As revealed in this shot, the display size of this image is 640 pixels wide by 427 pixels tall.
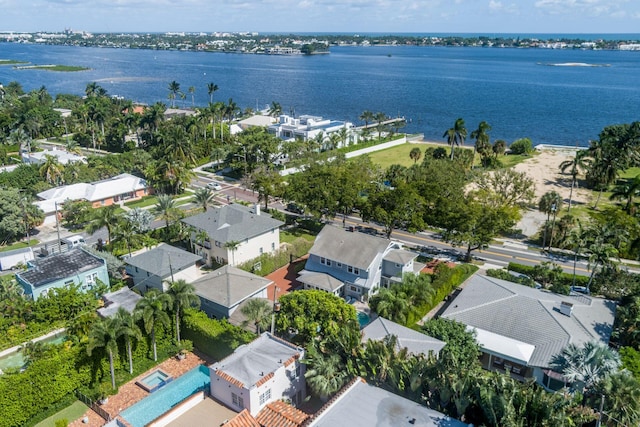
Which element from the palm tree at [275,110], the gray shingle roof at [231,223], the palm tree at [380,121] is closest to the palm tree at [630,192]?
the gray shingle roof at [231,223]

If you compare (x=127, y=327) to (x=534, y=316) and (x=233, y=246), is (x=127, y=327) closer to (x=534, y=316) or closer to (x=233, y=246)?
(x=233, y=246)

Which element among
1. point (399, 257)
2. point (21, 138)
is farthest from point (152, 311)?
point (21, 138)

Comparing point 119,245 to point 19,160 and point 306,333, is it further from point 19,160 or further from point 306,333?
point 19,160

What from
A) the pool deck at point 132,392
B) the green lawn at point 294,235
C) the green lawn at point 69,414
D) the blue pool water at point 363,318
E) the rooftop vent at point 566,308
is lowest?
the green lawn at point 69,414

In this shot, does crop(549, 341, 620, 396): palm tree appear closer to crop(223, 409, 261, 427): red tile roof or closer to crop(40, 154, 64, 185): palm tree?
crop(223, 409, 261, 427): red tile roof

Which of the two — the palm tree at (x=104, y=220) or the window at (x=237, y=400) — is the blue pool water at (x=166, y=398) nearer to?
the window at (x=237, y=400)

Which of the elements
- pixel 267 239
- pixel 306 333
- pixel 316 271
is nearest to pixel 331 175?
pixel 267 239
